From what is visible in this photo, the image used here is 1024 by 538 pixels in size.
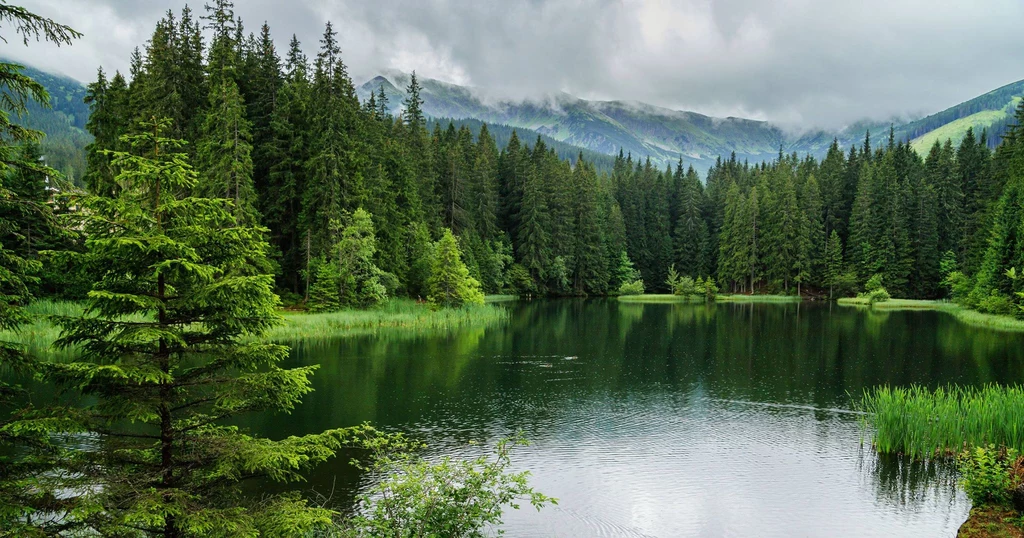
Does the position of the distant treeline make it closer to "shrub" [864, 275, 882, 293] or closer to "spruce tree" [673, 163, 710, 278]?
"spruce tree" [673, 163, 710, 278]

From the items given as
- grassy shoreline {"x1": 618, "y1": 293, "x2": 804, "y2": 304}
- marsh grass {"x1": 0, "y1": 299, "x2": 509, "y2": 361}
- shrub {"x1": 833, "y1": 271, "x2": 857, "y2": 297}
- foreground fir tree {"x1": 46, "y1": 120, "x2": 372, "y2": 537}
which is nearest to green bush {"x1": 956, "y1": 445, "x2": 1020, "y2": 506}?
foreground fir tree {"x1": 46, "y1": 120, "x2": 372, "y2": 537}

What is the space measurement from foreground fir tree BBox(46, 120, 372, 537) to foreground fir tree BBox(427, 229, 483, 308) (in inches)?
1611

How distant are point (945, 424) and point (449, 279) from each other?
3778 centimetres

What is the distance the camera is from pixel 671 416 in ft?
71.2

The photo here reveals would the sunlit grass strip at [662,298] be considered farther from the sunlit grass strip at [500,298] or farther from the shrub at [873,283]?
the shrub at [873,283]

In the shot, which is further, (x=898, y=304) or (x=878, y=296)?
(x=878, y=296)

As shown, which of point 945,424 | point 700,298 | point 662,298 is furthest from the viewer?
point 700,298

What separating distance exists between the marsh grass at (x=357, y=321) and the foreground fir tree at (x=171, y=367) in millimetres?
23754

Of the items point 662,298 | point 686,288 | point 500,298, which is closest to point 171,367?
point 500,298

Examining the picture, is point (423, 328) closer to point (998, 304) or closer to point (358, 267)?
point (358, 267)

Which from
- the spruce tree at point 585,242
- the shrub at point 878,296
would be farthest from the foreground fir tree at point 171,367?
the spruce tree at point 585,242

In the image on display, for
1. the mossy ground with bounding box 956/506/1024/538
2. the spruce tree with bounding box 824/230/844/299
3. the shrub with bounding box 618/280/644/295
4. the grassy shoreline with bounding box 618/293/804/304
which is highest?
the spruce tree with bounding box 824/230/844/299

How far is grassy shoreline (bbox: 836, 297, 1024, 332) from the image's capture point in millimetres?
46906

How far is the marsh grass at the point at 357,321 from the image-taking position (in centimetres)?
2922
